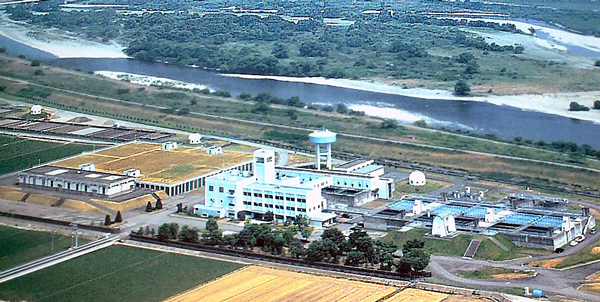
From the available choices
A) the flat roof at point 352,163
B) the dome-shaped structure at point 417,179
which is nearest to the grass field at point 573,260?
the dome-shaped structure at point 417,179

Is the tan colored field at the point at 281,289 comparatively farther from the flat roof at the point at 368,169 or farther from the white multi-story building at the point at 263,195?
the flat roof at the point at 368,169

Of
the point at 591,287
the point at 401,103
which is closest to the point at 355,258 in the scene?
the point at 591,287

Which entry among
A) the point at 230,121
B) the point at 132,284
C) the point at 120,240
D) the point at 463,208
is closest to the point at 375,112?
the point at 230,121

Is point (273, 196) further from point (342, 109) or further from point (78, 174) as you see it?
point (342, 109)

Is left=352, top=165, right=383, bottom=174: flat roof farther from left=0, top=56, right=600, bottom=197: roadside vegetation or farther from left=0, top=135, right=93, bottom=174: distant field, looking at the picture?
left=0, top=135, right=93, bottom=174: distant field

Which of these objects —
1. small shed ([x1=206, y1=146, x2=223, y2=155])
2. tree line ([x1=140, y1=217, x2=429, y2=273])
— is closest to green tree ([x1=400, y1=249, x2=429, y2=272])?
tree line ([x1=140, y1=217, x2=429, y2=273])

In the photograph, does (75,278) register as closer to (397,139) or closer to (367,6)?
(397,139)
